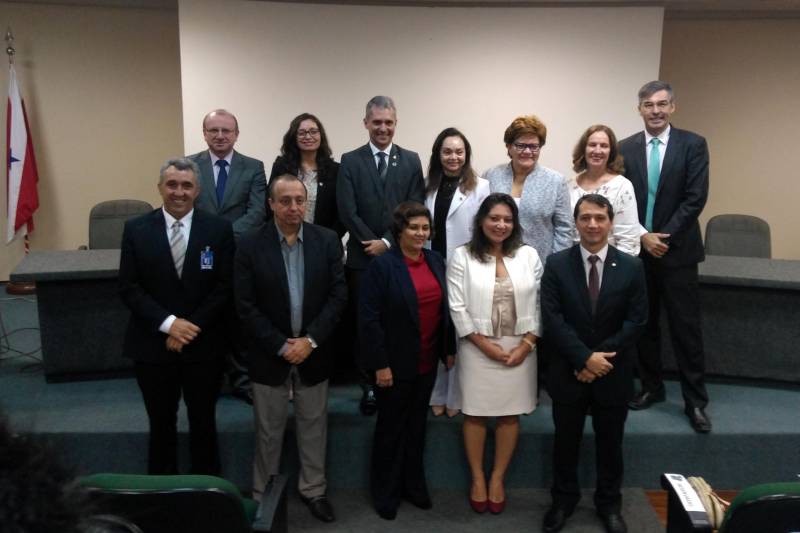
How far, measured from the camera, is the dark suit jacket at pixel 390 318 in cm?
274

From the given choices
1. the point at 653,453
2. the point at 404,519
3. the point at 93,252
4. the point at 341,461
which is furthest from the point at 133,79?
the point at 653,453

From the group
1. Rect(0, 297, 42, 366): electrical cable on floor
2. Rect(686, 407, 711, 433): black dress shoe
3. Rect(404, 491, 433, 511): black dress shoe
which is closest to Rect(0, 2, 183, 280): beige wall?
Rect(0, 297, 42, 366): electrical cable on floor

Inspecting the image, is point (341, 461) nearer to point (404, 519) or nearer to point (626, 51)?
point (404, 519)

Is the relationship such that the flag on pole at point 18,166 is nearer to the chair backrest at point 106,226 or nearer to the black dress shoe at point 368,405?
the chair backrest at point 106,226

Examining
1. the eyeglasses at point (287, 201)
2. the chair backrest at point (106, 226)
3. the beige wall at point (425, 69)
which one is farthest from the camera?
the beige wall at point (425, 69)

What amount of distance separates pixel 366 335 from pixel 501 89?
303 centimetres

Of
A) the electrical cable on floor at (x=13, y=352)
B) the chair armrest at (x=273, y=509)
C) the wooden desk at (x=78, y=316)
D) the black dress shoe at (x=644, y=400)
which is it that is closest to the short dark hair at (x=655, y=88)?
the black dress shoe at (x=644, y=400)

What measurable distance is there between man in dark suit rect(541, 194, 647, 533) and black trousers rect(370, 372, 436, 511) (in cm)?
57

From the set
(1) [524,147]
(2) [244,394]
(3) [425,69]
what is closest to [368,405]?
(2) [244,394]

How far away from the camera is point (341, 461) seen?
324cm

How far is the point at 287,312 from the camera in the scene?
107 inches

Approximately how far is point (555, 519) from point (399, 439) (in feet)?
2.48

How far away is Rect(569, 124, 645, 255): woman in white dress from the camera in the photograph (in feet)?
9.89

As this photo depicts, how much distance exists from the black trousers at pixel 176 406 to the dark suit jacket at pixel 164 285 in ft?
0.22
